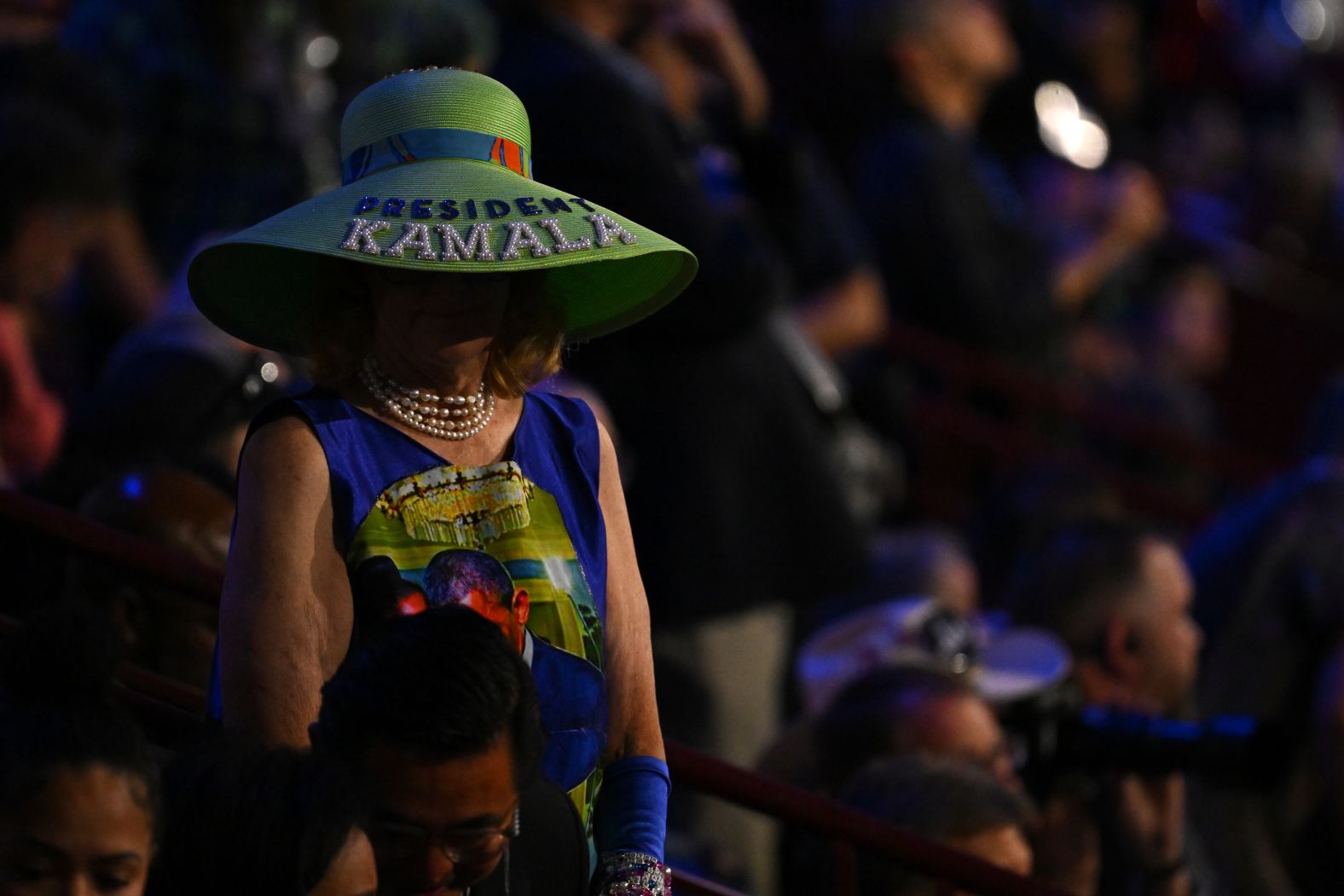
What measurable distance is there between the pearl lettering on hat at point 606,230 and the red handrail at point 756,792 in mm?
1093

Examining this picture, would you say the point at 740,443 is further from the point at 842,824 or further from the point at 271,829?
the point at 271,829

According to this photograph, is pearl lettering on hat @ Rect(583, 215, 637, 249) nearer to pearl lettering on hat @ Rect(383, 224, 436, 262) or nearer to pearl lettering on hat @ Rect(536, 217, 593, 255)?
pearl lettering on hat @ Rect(536, 217, 593, 255)


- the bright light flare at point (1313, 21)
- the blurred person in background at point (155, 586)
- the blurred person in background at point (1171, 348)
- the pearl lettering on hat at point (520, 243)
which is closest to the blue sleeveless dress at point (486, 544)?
the pearl lettering on hat at point (520, 243)

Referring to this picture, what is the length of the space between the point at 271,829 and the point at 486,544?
404 mm

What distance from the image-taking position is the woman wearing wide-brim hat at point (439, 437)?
218 cm

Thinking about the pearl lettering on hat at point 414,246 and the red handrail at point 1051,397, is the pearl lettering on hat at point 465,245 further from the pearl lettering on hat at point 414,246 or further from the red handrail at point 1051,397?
the red handrail at point 1051,397

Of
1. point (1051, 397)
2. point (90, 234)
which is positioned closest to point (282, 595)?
point (90, 234)

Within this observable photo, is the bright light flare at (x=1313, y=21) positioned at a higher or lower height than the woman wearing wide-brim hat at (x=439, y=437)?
higher

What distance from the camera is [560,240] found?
2.26 meters

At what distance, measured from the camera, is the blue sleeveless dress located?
87.5 inches

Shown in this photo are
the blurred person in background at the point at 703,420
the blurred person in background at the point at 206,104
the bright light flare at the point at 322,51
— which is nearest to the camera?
the blurred person in background at the point at 703,420

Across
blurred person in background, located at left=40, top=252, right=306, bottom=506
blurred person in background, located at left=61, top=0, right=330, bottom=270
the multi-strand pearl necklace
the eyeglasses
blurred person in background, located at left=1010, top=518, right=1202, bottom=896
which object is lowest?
the eyeglasses

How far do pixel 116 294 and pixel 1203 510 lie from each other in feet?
16.5

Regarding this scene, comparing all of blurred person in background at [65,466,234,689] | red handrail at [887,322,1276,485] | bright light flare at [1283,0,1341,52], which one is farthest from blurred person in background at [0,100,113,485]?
bright light flare at [1283,0,1341,52]
